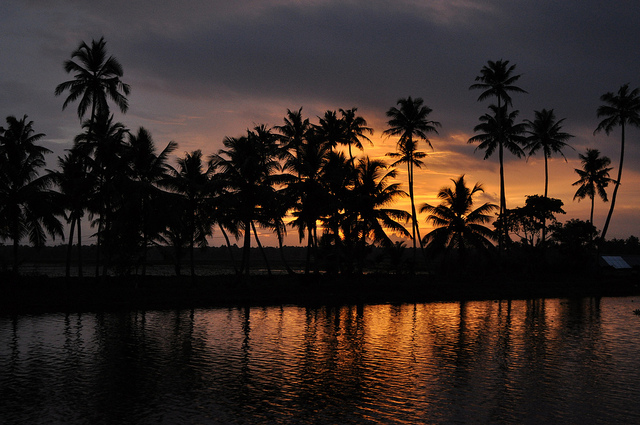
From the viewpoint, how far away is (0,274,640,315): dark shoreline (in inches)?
1253

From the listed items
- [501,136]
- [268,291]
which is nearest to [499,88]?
[501,136]

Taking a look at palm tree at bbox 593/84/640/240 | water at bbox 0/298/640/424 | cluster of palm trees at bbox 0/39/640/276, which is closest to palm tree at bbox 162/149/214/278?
cluster of palm trees at bbox 0/39/640/276

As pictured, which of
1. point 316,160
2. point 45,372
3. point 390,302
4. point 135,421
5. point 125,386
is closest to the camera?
point 135,421

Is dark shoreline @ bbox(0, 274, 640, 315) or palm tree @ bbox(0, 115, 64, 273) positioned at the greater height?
palm tree @ bbox(0, 115, 64, 273)

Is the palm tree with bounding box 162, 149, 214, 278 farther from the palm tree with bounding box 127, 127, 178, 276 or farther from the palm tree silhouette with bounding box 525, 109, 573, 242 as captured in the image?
the palm tree silhouette with bounding box 525, 109, 573, 242

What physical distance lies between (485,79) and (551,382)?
49.7 meters

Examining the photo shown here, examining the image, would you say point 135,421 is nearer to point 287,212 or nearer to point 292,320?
point 292,320

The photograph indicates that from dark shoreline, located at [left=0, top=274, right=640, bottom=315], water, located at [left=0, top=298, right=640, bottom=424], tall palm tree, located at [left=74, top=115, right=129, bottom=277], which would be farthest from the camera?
tall palm tree, located at [left=74, top=115, right=129, bottom=277]

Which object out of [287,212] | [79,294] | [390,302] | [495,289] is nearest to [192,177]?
[287,212]

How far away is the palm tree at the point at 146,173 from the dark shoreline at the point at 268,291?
14.6ft

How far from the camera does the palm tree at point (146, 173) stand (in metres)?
39.5

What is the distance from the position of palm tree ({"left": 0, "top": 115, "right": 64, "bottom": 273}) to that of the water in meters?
15.0

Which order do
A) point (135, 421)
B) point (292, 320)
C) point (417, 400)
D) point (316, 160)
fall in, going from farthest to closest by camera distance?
point (316, 160) → point (292, 320) → point (417, 400) → point (135, 421)

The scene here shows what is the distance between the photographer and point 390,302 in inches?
1533
